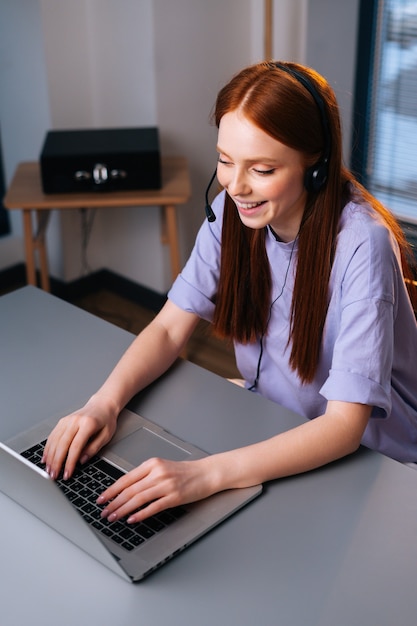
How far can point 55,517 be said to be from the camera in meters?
1.02

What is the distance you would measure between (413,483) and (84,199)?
1733 millimetres

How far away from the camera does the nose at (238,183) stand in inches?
48.6

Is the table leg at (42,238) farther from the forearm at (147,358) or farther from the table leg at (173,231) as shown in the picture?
the forearm at (147,358)

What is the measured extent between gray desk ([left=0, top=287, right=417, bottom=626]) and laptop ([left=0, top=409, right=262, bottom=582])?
2cm

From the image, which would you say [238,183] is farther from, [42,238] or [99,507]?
[42,238]

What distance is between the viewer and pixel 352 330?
1.24 meters

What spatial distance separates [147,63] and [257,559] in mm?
2170

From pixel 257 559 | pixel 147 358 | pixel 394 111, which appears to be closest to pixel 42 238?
pixel 394 111

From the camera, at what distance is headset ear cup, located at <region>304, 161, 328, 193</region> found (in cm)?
127

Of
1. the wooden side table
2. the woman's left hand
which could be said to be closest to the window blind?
the wooden side table

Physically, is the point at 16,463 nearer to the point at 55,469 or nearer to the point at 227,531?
the point at 55,469

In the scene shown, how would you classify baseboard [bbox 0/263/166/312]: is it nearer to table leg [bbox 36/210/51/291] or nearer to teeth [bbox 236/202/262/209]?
table leg [bbox 36/210/51/291]

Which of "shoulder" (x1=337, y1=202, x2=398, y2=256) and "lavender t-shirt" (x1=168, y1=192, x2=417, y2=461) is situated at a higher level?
"shoulder" (x1=337, y1=202, x2=398, y2=256)

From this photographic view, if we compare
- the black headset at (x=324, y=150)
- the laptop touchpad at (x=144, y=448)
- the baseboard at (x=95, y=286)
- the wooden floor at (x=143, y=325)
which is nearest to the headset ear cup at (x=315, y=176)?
the black headset at (x=324, y=150)
